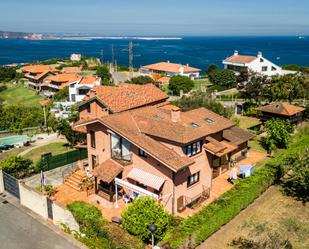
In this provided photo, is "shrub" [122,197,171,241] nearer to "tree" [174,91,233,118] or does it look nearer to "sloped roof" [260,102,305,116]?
"tree" [174,91,233,118]

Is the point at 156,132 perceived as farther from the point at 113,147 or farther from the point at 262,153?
the point at 262,153

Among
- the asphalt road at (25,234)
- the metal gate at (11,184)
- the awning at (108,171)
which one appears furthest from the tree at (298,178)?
the metal gate at (11,184)

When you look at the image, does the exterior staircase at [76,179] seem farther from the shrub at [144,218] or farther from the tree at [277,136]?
the tree at [277,136]

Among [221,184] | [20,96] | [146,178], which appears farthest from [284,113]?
[20,96]

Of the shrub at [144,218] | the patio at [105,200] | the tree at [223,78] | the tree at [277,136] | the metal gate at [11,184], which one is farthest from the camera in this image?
the tree at [223,78]

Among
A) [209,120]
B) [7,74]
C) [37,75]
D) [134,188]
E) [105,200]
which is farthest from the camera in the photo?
[7,74]

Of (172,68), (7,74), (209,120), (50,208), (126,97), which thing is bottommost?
(7,74)

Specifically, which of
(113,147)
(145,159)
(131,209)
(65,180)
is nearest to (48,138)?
(65,180)

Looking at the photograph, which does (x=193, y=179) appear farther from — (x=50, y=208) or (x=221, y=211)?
(x=50, y=208)
